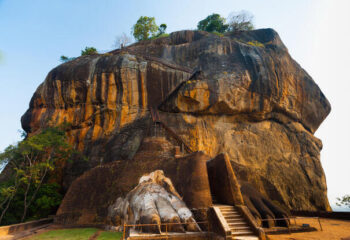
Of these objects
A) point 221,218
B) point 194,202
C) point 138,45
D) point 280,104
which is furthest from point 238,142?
point 138,45

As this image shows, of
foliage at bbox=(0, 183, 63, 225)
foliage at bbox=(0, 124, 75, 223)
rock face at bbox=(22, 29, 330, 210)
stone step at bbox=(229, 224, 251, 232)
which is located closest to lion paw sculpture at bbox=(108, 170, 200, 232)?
stone step at bbox=(229, 224, 251, 232)

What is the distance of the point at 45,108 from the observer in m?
21.1

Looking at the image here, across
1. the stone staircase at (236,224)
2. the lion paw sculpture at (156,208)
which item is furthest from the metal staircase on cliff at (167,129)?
the stone staircase at (236,224)

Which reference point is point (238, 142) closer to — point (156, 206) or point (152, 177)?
point (152, 177)

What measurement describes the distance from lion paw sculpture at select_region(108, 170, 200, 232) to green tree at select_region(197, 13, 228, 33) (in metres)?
30.0

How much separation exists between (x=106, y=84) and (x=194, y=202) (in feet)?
49.2

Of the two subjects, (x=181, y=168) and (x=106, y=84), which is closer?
(x=181, y=168)

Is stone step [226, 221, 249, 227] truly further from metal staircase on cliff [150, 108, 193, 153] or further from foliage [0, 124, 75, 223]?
foliage [0, 124, 75, 223]

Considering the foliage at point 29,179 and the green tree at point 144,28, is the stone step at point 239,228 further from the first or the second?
the green tree at point 144,28

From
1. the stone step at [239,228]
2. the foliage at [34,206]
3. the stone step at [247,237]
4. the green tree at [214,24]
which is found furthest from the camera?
the green tree at [214,24]

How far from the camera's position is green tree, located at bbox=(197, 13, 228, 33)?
109 ft

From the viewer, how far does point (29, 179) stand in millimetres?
14695

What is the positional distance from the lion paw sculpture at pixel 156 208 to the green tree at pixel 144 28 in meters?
29.6

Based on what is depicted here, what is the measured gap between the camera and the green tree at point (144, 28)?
3397 centimetres
